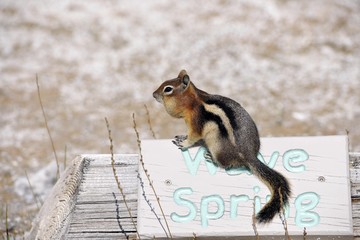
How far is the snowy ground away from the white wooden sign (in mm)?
3292

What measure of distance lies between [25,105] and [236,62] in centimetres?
232

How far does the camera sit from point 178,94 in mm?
3211

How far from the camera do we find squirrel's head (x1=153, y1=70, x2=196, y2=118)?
319cm

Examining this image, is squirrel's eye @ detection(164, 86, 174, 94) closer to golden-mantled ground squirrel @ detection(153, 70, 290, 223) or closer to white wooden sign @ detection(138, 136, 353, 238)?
golden-mantled ground squirrel @ detection(153, 70, 290, 223)

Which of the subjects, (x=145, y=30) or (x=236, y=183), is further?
(x=145, y=30)

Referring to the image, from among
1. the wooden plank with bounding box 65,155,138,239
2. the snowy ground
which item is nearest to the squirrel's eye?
the wooden plank with bounding box 65,155,138,239

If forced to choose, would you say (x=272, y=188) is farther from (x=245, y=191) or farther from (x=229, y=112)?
(x=229, y=112)

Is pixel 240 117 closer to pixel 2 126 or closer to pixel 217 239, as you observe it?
pixel 217 239

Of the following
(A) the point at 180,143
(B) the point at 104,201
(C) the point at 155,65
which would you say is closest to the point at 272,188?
(A) the point at 180,143

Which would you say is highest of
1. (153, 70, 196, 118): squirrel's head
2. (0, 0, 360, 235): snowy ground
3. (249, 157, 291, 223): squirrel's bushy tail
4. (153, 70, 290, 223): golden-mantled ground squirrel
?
(0, 0, 360, 235): snowy ground

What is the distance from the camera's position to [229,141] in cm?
308

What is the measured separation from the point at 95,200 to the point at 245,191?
70 cm

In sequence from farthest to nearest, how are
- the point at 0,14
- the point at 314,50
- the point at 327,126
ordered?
the point at 0,14 < the point at 314,50 < the point at 327,126

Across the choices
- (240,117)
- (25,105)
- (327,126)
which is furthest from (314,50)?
(240,117)
